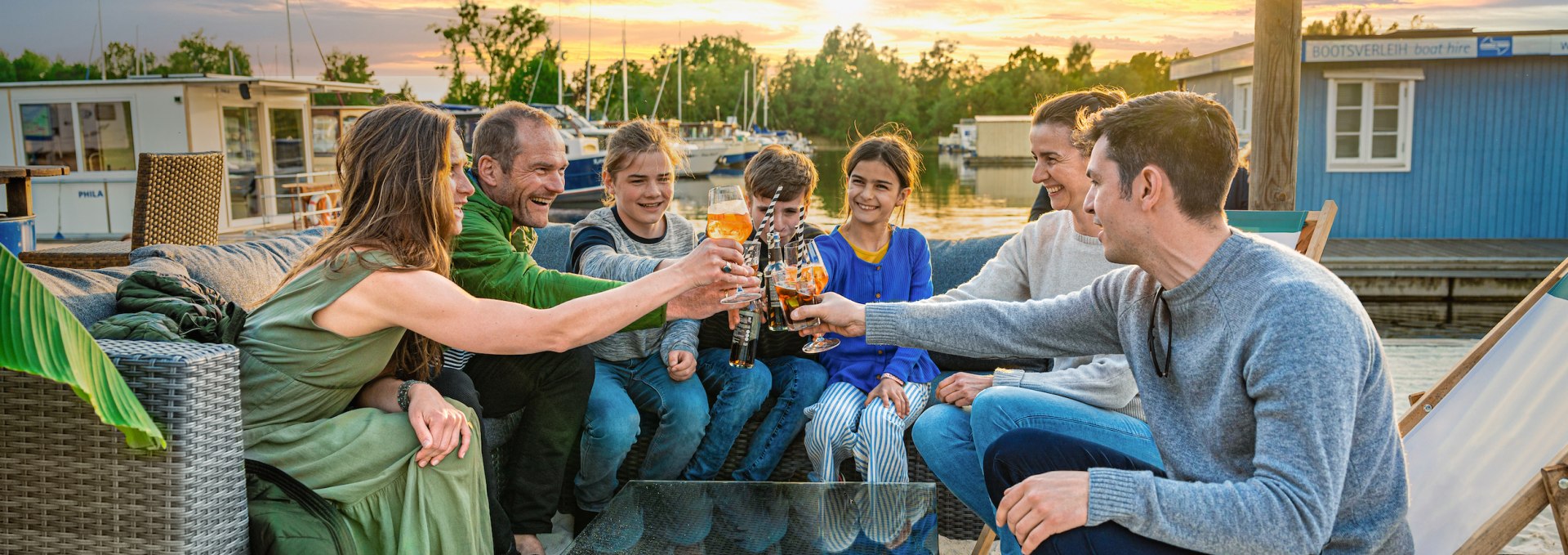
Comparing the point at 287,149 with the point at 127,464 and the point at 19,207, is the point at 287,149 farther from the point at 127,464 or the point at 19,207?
the point at 127,464

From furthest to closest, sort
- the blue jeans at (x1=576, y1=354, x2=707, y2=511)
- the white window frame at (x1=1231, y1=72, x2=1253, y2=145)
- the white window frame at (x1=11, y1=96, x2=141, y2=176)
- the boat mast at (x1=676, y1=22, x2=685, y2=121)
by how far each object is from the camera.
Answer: the boat mast at (x1=676, y1=22, x2=685, y2=121)
the white window frame at (x1=11, y1=96, x2=141, y2=176)
the white window frame at (x1=1231, y1=72, x2=1253, y2=145)
the blue jeans at (x1=576, y1=354, x2=707, y2=511)

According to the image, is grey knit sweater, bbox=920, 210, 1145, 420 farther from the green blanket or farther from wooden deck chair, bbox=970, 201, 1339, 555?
the green blanket

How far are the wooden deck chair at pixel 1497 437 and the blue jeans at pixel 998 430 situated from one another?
2.11ft

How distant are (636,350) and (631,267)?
34cm

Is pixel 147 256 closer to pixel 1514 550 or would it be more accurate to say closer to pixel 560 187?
pixel 560 187

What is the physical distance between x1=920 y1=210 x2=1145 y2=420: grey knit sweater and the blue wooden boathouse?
1168cm

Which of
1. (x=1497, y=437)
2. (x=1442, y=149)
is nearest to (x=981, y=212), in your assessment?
(x=1442, y=149)

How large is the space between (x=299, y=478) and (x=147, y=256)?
140 centimetres

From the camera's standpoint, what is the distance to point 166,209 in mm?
5758

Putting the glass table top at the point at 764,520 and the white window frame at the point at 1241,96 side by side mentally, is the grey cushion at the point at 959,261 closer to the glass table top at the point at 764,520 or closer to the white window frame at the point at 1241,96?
the glass table top at the point at 764,520

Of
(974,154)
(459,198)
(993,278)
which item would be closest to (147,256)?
(459,198)

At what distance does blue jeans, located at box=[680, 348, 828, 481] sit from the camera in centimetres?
337

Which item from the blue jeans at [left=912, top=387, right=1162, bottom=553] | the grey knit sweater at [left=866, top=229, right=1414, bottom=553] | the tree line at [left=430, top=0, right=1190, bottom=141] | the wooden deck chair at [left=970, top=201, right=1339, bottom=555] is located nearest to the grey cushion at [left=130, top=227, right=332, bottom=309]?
the blue jeans at [left=912, top=387, right=1162, bottom=553]

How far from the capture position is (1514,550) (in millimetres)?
3230
